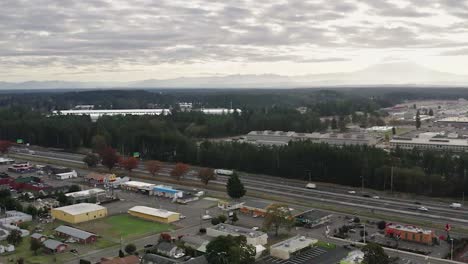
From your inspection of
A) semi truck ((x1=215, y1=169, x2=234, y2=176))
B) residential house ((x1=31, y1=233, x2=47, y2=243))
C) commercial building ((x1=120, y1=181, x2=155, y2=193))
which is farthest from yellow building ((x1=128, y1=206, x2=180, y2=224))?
semi truck ((x1=215, y1=169, x2=234, y2=176))

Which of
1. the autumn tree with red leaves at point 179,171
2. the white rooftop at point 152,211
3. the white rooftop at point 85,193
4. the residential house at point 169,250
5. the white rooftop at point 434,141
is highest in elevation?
the white rooftop at point 434,141

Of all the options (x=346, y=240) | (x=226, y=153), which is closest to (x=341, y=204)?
(x=346, y=240)

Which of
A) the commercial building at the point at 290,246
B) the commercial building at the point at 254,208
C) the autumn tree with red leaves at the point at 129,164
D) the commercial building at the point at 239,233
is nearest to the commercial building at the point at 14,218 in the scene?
the commercial building at the point at 239,233

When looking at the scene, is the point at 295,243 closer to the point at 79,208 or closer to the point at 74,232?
the point at 74,232

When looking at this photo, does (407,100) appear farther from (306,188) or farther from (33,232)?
(33,232)

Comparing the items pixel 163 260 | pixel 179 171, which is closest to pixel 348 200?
pixel 179 171

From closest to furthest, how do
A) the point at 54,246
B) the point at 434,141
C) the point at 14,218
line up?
the point at 54,246 → the point at 14,218 → the point at 434,141

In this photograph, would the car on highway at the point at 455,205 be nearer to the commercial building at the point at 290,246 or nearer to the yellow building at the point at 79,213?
the commercial building at the point at 290,246

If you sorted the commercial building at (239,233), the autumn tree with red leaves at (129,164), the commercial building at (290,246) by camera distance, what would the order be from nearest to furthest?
the commercial building at (290,246)
the commercial building at (239,233)
the autumn tree with red leaves at (129,164)
